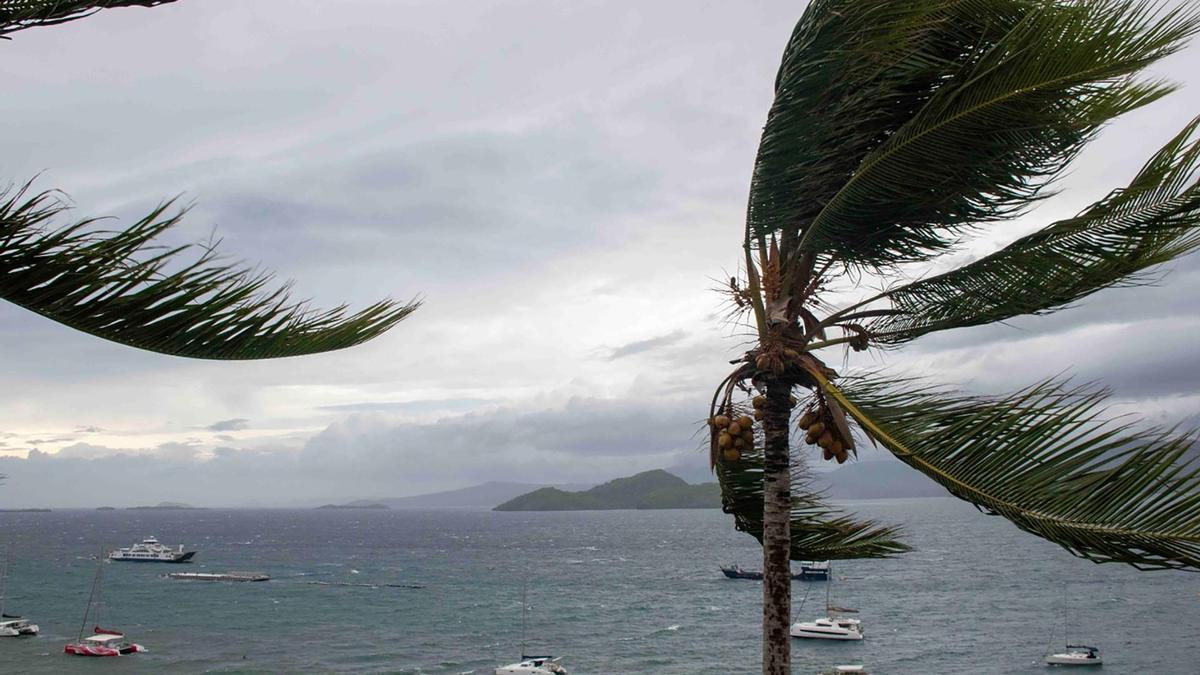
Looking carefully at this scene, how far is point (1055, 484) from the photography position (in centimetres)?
388

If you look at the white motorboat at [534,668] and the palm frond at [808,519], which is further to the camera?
the white motorboat at [534,668]

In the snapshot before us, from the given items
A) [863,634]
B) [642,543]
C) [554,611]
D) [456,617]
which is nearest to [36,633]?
[456,617]

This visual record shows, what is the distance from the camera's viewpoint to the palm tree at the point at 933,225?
429 cm

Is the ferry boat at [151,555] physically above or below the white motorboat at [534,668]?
below

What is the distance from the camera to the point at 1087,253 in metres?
5.64

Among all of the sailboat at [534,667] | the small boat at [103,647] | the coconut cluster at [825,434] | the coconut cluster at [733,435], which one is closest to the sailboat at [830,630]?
the sailboat at [534,667]

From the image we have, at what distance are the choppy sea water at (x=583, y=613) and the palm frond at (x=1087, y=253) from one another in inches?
1091

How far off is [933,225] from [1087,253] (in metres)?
1.08

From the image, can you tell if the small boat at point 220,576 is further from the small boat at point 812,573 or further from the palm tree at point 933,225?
the palm tree at point 933,225

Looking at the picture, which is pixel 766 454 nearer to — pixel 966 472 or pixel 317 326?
pixel 966 472

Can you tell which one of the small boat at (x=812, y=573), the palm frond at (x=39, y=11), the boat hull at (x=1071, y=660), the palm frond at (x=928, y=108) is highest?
the palm frond at (x=928, y=108)

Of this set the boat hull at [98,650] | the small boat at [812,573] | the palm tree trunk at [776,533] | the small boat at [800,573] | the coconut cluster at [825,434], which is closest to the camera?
the coconut cluster at [825,434]

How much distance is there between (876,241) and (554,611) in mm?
78006

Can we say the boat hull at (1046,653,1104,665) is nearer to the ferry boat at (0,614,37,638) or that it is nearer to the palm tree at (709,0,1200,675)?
the palm tree at (709,0,1200,675)
